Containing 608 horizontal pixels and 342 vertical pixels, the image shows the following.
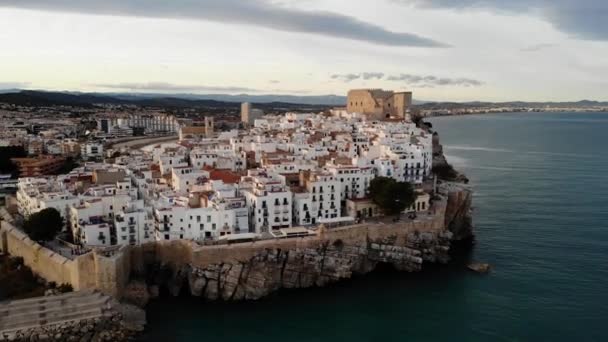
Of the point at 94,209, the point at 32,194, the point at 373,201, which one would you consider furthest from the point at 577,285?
the point at 32,194

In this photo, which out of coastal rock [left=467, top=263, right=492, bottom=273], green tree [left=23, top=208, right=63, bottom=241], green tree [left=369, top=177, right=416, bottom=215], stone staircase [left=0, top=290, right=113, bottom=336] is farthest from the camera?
green tree [left=369, top=177, right=416, bottom=215]

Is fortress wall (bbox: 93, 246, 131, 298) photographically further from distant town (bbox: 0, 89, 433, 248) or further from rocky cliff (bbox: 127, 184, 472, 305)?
distant town (bbox: 0, 89, 433, 248)

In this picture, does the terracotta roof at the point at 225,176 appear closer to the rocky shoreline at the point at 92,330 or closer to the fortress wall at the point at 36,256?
the fortress wall at the point at 36,256

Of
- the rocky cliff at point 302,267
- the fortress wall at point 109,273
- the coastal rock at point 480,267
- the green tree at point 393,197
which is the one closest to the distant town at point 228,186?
the green tree at point 393,197

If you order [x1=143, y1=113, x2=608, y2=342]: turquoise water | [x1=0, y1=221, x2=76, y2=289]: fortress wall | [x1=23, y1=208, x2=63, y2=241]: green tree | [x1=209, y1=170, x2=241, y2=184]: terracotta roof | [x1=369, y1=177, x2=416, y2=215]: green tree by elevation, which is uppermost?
[x1=209, y1=170, x2=241, y2=184]: terracotta roof

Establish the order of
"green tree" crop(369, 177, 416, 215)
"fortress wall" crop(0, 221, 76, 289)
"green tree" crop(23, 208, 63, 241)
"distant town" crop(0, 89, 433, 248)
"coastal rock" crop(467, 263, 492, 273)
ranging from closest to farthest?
"fortress wall" crop(0, 221, 76, 289) → "green tree" crop(23, 208, 63, 241) → "distant town" crop(0, 89, 433, 248) → "coastal rock" crop(467, 263, 492, 273) → "green tree" crop(369, 177, 416, 215)

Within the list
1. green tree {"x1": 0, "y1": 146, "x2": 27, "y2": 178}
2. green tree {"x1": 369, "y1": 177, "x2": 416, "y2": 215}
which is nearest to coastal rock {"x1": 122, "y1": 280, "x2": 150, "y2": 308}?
green tree {"x1": 369, "y1": 177, "x2": 416, "y2": 215}

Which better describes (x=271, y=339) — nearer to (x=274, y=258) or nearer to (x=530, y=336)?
(x=274, y=258)
